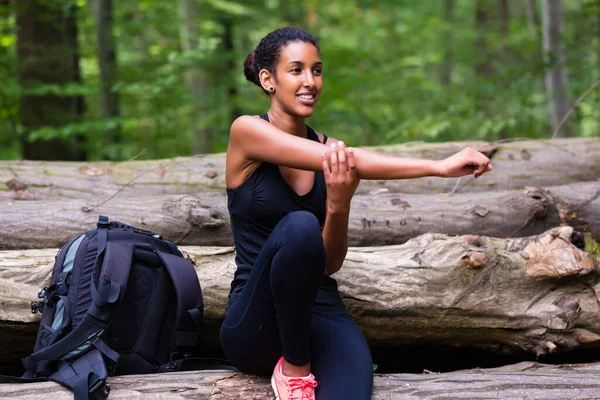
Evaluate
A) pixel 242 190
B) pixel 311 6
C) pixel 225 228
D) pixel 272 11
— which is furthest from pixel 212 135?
pixel 242 190

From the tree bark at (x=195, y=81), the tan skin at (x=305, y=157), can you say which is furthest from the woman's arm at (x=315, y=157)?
the tree bark at (x=195, y=81)

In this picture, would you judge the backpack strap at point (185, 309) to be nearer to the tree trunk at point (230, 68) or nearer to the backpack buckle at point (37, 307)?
the backpack buckle at point (37, 307)

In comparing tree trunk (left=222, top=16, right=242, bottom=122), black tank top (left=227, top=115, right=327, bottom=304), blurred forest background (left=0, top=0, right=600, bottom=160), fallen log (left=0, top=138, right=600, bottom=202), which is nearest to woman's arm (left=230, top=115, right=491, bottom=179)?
black tank top (left=227, top=115, right=327, bottom=304)

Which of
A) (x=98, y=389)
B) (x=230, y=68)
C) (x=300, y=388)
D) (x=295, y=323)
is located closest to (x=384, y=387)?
(x=300, y=388)

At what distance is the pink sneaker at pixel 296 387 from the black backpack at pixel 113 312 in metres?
0.59

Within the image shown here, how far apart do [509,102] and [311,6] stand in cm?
514

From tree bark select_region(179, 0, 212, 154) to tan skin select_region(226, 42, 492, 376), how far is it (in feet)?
19.8

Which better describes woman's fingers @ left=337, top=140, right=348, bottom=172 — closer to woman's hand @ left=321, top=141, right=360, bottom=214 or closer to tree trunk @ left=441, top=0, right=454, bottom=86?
woman's hand @ left=321, top=141, right=360, bottom=214

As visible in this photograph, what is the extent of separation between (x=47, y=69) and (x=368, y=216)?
16.8ft

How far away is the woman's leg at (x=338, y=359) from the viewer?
240cm

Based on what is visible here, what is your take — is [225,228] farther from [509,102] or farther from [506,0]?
[506,0]

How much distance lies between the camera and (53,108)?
7547mm

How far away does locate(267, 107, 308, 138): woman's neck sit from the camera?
270cm

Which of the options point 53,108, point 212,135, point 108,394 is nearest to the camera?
point 108,394
